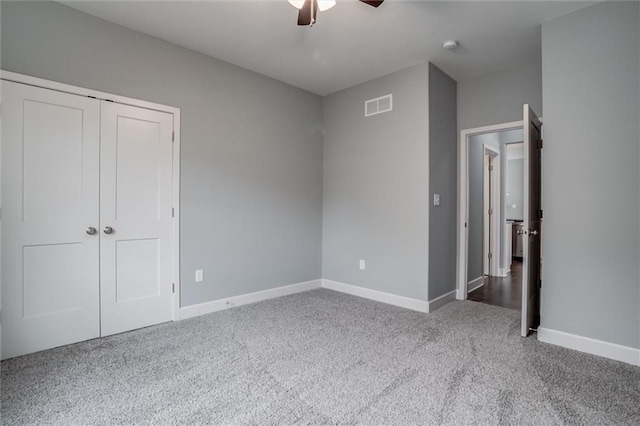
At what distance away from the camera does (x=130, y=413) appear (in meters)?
1.75

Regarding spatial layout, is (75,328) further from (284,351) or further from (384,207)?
(384,207)

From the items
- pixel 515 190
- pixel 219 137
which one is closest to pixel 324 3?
pixel 219 137

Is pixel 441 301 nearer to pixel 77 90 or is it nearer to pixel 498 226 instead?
pixel 498 226

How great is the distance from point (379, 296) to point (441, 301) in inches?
28.3

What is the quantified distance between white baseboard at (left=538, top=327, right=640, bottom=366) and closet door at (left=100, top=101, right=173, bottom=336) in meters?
3.44

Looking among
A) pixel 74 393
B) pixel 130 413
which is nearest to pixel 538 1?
pixel 130 413

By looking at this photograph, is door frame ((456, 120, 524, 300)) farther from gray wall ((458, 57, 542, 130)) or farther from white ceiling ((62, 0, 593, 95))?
white ceiling ((62, 0, 593, 95))

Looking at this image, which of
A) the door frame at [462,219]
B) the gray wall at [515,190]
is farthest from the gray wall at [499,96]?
the gray wall at [515,190]

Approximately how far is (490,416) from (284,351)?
4.72ft

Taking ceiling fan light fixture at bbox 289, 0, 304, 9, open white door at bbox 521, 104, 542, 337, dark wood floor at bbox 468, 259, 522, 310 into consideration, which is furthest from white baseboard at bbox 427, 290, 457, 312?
ceiling fan light fixture at bbox 289, 0, 304, 9

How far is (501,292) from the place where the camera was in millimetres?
4383

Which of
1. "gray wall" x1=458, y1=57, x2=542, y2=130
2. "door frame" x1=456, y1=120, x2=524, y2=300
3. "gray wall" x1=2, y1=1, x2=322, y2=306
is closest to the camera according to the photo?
"gray wall" x1=2, y1=1, x2=322, y2=306

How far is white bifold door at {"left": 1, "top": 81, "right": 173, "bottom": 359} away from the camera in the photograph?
241 centimetres

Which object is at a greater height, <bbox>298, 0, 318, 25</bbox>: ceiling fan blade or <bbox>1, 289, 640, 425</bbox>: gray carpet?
<bbox>298, 0, 318, 25</bbox>: ceiling fan blade
